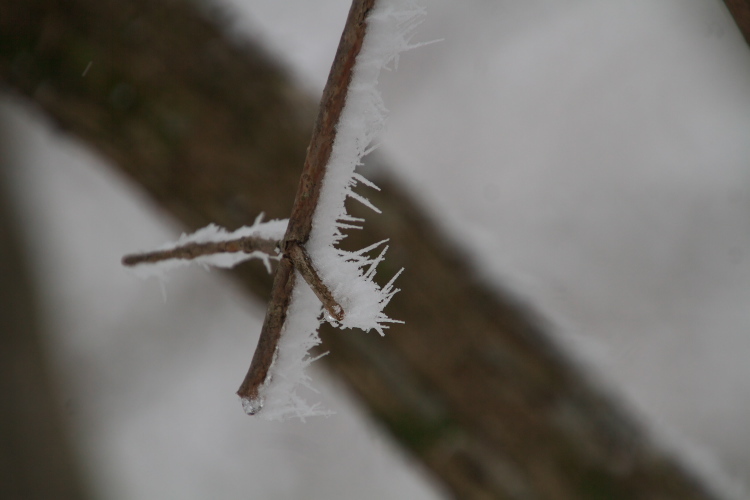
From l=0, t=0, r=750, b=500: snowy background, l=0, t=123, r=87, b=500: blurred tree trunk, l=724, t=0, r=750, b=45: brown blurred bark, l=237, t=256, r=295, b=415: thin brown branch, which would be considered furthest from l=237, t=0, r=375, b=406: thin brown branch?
l=0, t=0, r=750, b=500: snowy background

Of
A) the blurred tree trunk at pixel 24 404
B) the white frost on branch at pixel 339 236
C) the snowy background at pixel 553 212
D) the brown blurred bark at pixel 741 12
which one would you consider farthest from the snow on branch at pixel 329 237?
the snowy background at pixel 553 212

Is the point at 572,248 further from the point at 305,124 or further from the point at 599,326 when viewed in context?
the point at 305,124

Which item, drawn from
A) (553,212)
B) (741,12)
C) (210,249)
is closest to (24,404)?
(210,249)

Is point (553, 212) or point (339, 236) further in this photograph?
point (553, 212)

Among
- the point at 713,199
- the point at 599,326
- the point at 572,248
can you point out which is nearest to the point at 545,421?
the point at 599,326

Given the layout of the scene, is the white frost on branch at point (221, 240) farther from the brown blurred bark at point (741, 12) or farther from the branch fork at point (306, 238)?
the brown blurred bark at point (741, 12)

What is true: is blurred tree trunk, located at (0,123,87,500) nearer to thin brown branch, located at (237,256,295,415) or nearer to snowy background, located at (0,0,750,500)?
snowy background, located at (0,0,750,500)

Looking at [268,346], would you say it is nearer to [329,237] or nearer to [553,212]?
[329,237]
